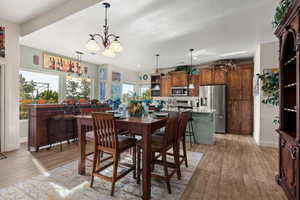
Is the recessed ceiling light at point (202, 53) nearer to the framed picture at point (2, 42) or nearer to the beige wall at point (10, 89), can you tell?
the beige wall at point (10, 89)

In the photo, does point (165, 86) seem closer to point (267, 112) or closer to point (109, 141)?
point (267, 112)

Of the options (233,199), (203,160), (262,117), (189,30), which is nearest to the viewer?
(233,199)

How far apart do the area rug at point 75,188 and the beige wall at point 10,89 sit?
6.13ft

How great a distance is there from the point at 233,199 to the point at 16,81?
4.76 meters

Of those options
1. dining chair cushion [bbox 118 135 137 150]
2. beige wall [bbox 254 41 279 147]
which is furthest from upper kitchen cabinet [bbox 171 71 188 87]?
dining chair cushion [bbox 118 135 137 150]

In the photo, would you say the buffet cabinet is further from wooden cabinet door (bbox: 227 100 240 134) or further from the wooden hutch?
wooden cabinet door (bbox: 227 100 240 134)

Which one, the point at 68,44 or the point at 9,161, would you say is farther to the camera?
the point at 68,44

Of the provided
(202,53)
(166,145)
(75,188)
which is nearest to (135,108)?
(166,145)

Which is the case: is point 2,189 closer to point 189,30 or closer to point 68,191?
point 68,191

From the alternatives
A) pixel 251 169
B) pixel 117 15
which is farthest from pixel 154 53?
pixel 251 169

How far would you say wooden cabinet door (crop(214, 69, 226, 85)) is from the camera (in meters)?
5.76

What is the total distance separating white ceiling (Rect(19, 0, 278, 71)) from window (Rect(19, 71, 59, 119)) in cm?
89

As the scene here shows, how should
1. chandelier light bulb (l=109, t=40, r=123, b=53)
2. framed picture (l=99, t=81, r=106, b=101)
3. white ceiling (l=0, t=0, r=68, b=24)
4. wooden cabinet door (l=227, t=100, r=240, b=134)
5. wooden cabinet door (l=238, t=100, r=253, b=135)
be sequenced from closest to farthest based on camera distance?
chandelier light bulb (l=109, t=40, r=123, b=53) → white ceiling (l=0, t=0, r=68, b=24) → wooden cabinet door (l=238, t=100, r=253, b=135) → wooden cabinet door (l=227, t=100, r=240, b=134) → framed picture (l=99, t=81, r=106, b=101)

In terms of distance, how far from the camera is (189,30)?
3379mm
